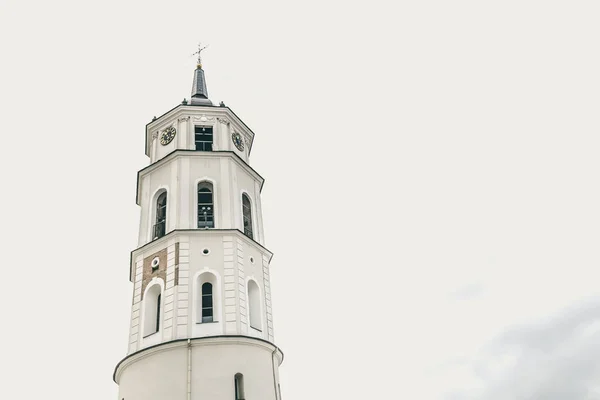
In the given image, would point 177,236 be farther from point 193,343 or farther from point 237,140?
point 237,140

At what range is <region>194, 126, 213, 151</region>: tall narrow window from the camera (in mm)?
30656

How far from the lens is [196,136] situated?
3111 centimetres

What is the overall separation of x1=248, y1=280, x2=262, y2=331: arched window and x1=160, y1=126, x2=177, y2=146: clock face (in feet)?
32.3

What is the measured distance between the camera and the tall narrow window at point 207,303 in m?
23.8

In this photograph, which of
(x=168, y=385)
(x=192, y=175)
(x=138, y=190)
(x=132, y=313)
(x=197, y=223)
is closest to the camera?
(x=168, y=385)

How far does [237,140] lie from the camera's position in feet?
106

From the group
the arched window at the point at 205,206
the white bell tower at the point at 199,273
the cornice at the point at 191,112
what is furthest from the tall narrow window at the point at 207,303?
the cornice at the point at 191,112

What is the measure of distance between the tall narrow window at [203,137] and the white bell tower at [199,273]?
55mm

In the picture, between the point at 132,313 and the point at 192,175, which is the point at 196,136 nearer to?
the point at 192,175

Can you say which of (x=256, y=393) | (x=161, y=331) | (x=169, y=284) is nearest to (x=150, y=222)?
(x=169, y=284)

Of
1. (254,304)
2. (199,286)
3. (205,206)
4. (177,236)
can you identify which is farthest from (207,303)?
(205,206)

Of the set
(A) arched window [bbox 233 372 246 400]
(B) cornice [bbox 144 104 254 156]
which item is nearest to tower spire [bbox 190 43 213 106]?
(B) cornice [bbox 144 104 254 156]

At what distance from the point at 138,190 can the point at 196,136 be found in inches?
165

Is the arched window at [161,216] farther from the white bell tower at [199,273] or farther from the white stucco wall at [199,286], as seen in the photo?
the white stucco wall at [199,286]
